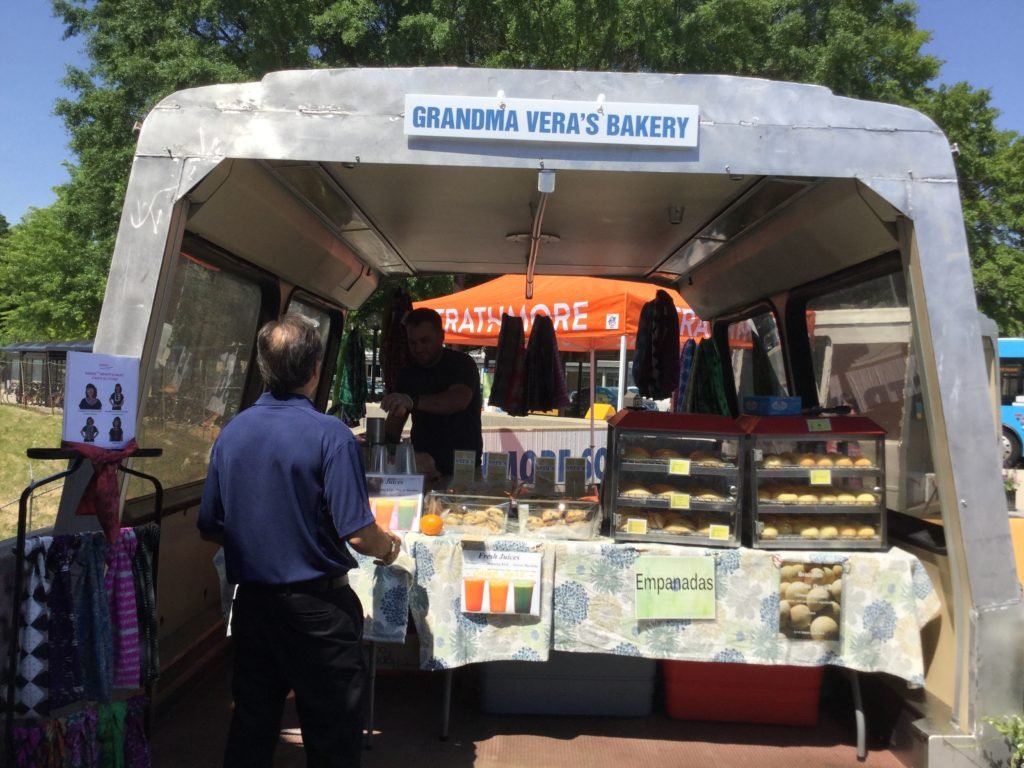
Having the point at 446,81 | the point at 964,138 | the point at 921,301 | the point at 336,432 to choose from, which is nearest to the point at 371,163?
the point at 446,81

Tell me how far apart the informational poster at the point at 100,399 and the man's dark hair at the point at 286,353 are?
22.8 inches

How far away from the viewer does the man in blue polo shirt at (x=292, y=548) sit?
2.55 meters

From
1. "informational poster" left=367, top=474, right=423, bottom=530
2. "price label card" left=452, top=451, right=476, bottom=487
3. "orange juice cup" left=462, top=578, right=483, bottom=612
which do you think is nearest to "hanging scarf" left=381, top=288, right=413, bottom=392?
"price label card" left=452, top=451, right=476, bottom=487

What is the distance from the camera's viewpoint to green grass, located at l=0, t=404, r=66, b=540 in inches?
418

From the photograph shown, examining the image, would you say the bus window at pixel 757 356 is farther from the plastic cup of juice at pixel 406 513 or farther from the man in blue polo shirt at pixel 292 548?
the man in blue polo shirt at pixel 292 548

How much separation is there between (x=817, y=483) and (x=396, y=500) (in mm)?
1878

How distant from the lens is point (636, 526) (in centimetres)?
364

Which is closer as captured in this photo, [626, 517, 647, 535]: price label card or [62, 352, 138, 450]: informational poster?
[62, 352, 138, 450]: informational poster

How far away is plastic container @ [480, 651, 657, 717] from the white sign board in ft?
7.44

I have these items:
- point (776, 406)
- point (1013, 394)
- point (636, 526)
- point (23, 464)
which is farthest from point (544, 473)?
point (1013, 394)

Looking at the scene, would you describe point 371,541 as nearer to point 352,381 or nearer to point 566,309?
point 352,381

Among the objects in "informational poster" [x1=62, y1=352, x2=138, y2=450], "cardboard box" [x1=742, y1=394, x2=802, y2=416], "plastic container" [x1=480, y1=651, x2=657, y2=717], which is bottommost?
"plastic container" [x1=480, y1=651, x2=657, y2=717]

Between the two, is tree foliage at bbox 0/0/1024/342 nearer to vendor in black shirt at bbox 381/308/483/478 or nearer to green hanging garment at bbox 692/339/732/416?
green hanging garment at bbox 692/339/732/416

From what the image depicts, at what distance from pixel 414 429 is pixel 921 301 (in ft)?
10.5
